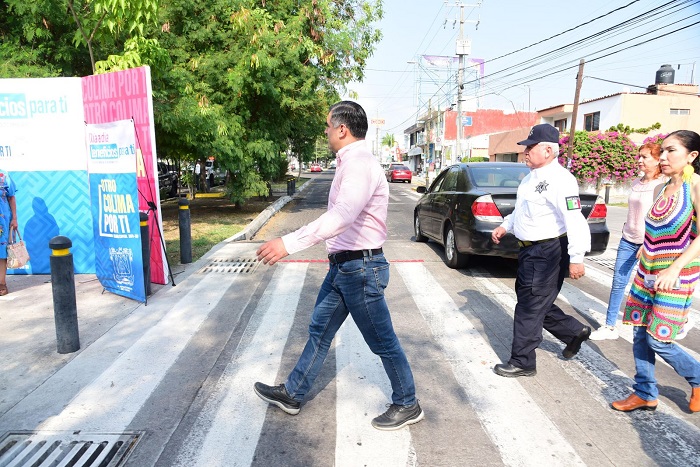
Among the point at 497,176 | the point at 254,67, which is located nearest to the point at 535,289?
the point at 497,176

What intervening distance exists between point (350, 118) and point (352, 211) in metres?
0.60

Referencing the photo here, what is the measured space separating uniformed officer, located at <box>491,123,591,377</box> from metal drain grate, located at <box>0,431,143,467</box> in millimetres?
2733

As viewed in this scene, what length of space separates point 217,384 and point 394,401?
143 cm

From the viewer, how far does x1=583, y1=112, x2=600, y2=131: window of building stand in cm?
3188

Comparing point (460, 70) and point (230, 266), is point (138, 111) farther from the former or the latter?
point (460, 70)

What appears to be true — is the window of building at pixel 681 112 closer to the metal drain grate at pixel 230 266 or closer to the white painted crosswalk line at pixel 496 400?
the metal drain grate at pixel 230 266

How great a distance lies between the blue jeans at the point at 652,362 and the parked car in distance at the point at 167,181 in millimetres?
20326

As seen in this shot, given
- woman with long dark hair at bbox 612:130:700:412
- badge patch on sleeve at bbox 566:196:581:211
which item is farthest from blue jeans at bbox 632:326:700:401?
badge patch on sleeve at bbox 566:196:581:211

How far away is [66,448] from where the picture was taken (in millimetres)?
3000

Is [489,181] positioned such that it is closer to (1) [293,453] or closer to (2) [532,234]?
(2) [532,234]

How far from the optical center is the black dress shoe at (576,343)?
4168mm

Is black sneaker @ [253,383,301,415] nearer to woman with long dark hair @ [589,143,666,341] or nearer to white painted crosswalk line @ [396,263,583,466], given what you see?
white painted crosswalk line @ [396,263,583,466]

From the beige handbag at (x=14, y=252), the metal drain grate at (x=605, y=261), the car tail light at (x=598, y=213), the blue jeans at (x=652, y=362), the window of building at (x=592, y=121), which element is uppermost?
the window of building at (x=592, y=121)

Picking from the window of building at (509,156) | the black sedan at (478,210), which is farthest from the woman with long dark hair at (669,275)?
the window of building at (509,156)
